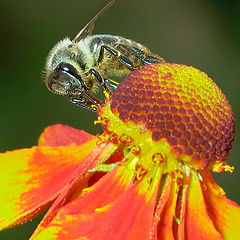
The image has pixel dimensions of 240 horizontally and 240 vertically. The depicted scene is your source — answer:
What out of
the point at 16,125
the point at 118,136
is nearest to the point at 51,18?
the point at 16,125

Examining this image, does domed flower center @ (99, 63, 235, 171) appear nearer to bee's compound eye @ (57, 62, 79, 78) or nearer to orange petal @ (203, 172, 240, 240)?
orange petal @ (203, 172, 240, 240)

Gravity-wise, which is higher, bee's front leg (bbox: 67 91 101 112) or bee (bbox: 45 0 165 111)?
bee (bbox: 45 0 165 111)

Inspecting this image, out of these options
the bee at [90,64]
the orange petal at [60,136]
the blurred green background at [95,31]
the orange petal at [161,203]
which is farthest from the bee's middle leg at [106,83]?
the blurred green background at [95,31]

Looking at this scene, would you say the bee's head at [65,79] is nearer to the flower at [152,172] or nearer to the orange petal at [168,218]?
the flower at [152,172]

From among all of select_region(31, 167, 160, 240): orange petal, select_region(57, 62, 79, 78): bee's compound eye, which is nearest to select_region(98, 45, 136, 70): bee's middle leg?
select_region(57, 62, 79, 78): bee's compound eye

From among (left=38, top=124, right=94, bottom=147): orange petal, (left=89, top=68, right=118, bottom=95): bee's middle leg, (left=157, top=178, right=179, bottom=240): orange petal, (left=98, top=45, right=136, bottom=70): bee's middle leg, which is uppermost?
(left=98, top=45, right=136, bottom=70): bee's middle leg

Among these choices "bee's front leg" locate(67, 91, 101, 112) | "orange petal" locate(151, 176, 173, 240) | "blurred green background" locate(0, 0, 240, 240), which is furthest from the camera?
"blurred green background" locate(0, 0, 240, 240)

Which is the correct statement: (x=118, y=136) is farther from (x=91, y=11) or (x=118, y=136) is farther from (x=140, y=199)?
(x=91, y=11)
